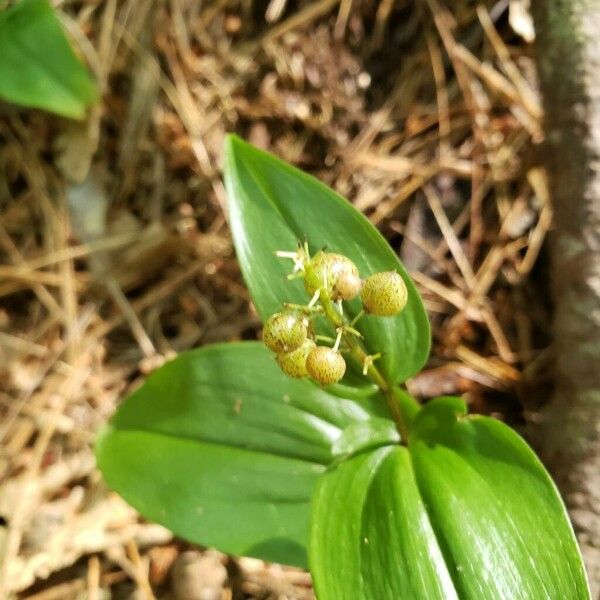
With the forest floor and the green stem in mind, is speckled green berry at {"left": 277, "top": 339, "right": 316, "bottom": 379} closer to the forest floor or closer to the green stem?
the green stem

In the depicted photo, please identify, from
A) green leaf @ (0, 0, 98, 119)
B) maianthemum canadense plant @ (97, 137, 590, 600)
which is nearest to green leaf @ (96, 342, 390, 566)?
maianthemum canadense plant @ (97, 137, 590, 600)

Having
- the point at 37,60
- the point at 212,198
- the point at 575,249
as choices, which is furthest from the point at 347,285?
the point at 37,60

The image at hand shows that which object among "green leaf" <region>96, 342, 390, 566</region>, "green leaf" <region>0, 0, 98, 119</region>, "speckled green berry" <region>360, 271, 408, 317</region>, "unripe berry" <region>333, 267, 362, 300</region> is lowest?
"green leaf" <region>96, 342, 390, 566</region>

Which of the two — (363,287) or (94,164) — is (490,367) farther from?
(94,164)

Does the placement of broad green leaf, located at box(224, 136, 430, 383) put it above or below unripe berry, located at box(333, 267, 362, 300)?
below

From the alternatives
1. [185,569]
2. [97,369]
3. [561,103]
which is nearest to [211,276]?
[97,369]
